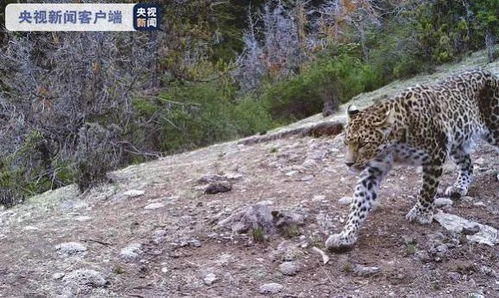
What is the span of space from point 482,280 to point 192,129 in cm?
909

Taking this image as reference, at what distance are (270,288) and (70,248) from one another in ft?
5.96

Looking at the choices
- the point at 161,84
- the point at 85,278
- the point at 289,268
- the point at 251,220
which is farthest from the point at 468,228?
the point at 161,84

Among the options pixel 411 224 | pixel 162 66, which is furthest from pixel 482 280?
pixel 162 66

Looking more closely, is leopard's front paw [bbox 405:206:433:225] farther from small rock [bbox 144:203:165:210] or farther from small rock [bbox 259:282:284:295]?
small rock [bbox 144:203:165:210]

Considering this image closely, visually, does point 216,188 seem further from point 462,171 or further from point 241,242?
point 462,171

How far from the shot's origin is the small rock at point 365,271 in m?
5.98

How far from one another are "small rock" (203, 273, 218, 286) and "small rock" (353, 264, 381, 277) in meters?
1.11

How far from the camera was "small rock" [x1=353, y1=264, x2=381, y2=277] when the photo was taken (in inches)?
235

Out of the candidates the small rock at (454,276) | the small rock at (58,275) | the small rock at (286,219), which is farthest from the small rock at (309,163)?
the small rock at (58,275)

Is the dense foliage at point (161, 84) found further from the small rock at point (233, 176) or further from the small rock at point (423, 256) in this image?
the small rock at point (423, 256)

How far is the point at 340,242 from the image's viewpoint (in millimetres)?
6281

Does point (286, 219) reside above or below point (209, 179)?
above

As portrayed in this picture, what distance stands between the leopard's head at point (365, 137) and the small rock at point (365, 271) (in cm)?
81

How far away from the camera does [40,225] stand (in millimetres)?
7406
